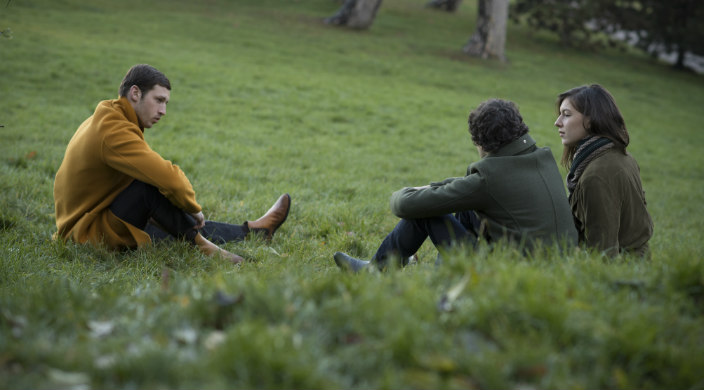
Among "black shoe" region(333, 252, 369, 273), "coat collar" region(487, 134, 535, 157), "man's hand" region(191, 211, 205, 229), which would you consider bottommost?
"black shoe" region(333, 252, 369, 273)

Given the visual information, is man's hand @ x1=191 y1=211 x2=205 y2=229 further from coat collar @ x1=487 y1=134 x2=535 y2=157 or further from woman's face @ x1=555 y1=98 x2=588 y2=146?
woman's face @ x1=555 y1=98 x2=588 y2=146

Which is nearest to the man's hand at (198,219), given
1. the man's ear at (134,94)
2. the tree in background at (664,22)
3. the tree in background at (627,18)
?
the man's ear at (134,94)

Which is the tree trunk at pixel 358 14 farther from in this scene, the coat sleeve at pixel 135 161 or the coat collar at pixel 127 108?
the coat sleeve at pixel 135 161

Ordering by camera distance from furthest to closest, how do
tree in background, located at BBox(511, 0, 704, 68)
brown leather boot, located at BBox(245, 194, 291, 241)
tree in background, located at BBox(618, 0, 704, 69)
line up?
tree in background, located at BBox(618, 0, 704, 69)
tree in background, located at BBox(511, 0, 704, 68)
brown leather boot, located at BBox(245, 194, 291, 241)

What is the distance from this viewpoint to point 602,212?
4.06 meters

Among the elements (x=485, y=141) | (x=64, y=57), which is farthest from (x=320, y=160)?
(x=64, y=57)

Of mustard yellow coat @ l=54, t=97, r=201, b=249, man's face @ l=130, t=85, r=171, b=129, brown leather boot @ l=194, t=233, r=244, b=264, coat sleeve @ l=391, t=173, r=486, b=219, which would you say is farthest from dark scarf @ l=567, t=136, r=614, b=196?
man's face @ l=130, t=85, r=171, b=129

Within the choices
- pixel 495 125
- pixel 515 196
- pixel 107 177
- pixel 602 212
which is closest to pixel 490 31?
pixel 602 212

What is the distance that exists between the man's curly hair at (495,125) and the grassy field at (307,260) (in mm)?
867

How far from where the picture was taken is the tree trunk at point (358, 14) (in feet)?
77.8

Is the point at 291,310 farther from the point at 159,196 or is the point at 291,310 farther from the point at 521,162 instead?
the point at 159,196

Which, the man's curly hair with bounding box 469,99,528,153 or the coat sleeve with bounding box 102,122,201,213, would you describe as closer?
the man's curly hair with bounding box 469,99,528,153

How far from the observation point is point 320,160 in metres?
9.36

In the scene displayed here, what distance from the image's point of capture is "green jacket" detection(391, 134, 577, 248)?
3.80 metres
